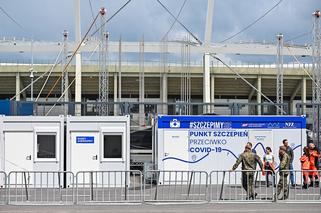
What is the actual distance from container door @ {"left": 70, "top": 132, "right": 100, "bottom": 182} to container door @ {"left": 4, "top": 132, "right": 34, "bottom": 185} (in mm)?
1497

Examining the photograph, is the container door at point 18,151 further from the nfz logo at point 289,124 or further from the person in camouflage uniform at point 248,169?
the nfz logo at point 289,124

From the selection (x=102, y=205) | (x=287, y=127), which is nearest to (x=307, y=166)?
(x=287, y=127)

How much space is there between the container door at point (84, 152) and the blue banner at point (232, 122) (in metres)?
2.73

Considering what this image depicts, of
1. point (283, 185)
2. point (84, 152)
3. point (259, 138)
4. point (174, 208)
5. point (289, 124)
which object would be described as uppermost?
point (289, 124)

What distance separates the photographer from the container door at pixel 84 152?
19.8 metres

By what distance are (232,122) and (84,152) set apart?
569cm

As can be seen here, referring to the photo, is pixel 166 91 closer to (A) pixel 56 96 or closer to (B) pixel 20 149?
(A) pixel 56 96

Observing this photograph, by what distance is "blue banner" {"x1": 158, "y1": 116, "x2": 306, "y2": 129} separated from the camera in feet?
69.0

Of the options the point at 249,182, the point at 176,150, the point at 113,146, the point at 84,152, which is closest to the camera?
the point at 249,182

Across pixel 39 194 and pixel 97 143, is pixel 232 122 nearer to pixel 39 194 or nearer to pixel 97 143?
pixel 97 143

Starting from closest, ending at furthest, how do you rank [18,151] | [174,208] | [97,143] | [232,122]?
1. [174,208]
2. [18,151]
3. [97,143]
4. [232,122]

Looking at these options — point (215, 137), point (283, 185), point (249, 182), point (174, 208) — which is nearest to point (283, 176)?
point (283, 185)

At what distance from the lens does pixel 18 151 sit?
19.7m

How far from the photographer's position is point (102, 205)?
46.0 ft
